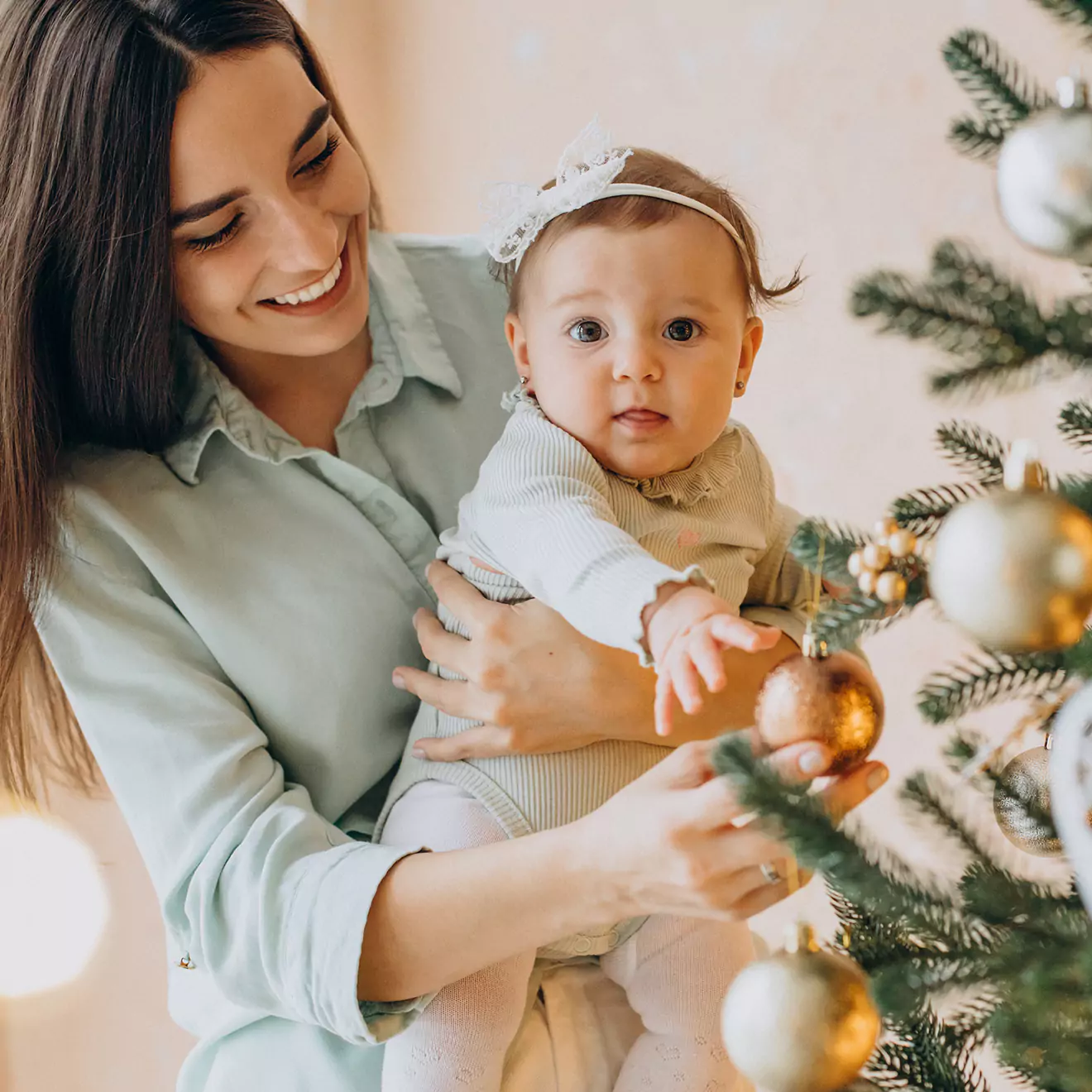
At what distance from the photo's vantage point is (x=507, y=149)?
2.55 metres

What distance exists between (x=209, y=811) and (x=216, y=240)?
1.77ft

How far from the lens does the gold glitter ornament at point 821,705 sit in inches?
26.3

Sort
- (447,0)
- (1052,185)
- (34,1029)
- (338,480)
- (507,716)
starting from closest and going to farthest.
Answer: (1052,185) → (507,716) → (338,480) → (34,1029) → (447,0)

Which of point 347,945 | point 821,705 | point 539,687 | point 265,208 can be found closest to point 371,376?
point 265,208

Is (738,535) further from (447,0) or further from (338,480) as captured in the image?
(447,0)

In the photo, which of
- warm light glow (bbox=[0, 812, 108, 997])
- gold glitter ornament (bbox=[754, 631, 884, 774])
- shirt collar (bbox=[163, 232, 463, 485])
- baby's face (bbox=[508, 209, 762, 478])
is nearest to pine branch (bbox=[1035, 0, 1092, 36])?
gold glitter ornament (bbox=[754, 631, 884, 774])

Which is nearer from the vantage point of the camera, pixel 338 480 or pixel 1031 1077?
pixel 1031 1077

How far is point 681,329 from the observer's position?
115 cm

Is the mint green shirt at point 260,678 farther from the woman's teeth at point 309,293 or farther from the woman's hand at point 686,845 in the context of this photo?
the woman's hand at point 686,845

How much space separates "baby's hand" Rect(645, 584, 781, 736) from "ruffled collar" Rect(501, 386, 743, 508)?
0.34 metres

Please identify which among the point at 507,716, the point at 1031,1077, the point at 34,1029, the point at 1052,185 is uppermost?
the point at 1052,185

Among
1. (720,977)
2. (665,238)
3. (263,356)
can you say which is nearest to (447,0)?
(263,356)

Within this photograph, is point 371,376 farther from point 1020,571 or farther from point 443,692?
point 1020,571

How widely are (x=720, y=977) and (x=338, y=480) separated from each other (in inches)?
24.7
